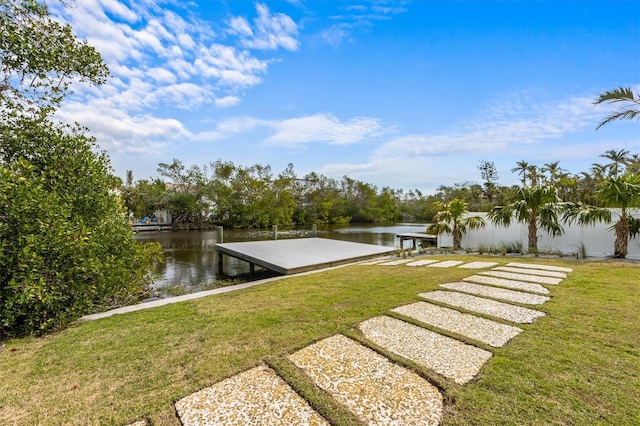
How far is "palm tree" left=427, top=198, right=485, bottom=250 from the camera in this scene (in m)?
10.1

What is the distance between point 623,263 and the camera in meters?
6.15

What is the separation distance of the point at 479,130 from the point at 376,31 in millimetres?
6659

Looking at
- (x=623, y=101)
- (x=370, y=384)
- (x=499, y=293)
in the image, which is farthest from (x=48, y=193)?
(x=623, y=101)

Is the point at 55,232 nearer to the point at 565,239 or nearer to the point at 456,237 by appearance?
the point at 456,237

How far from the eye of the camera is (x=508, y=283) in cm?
439

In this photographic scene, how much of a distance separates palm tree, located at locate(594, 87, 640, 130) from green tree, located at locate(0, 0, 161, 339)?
9.83 metres

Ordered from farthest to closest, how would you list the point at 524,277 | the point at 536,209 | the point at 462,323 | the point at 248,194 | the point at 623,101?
the point at 248,194 < the point at 536,209 < the point at 623,101 < the point at 524,277 < the point at 462,323

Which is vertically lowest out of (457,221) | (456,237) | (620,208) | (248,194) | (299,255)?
(299,255)

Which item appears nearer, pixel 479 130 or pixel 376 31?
pixel 376 31

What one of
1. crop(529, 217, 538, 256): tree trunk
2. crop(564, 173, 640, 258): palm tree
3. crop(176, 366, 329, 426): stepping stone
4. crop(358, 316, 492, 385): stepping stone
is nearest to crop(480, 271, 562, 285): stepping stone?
crop(358, 316, 492, 385): stepping stone

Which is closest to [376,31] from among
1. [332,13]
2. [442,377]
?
[332,13]

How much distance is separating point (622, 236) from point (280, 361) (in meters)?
9.44

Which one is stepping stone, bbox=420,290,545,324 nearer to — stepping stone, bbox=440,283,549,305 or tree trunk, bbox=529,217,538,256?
stepping stone, bbox=440,283,549,305

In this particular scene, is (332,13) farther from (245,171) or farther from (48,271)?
(245,171)
